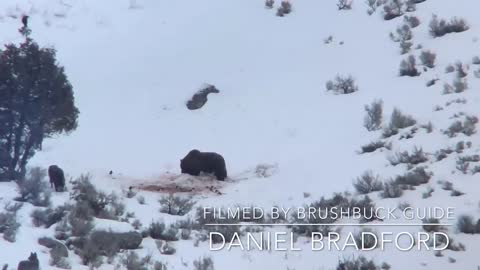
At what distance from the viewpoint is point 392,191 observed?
11086 millimetres

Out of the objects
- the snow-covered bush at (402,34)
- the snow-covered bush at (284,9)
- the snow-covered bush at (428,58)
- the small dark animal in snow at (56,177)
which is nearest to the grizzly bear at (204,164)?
the small dark animal in snow at (56,177)

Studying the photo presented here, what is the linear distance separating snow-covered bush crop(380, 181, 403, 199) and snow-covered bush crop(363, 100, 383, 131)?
3428 mm

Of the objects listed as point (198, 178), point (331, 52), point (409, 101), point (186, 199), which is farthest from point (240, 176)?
point (331, 52)

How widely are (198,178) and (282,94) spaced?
171 inches

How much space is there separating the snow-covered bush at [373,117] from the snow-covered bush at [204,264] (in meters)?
6.47

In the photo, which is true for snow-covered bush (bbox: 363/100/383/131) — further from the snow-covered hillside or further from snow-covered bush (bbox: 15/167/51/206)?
snow-covered bush (bbox: 15/167/51/206)

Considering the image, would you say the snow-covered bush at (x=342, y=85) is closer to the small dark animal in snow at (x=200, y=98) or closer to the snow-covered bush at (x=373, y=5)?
the small dark animal in snow at (x=200, y=98)

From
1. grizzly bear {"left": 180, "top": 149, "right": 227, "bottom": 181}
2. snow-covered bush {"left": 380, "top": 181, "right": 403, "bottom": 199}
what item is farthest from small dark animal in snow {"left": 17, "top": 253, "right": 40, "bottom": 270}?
grizzly bear {"left": 180, "top": 149, "right": 227, "bottom": 181}

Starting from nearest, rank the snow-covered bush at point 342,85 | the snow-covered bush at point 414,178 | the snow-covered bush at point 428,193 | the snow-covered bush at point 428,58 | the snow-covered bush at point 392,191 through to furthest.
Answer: the snow-covered bush at point 428,193 < the snow-covered bush at point 392,191 < the snow-covered bush at point 414,178 < the snow-covered bush at point 428,58 < the snow-covered bush at point 342,85

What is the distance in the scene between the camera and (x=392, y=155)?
1292cm

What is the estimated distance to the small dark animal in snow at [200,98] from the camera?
734 inches

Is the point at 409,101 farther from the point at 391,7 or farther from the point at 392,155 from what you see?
the point at 391,7

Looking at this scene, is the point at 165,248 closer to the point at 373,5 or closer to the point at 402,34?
the point at 402,34

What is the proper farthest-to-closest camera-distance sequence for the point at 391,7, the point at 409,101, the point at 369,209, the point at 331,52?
the point at 391,7
the point at 331,52
the point at 409,101
the point at 369,209
